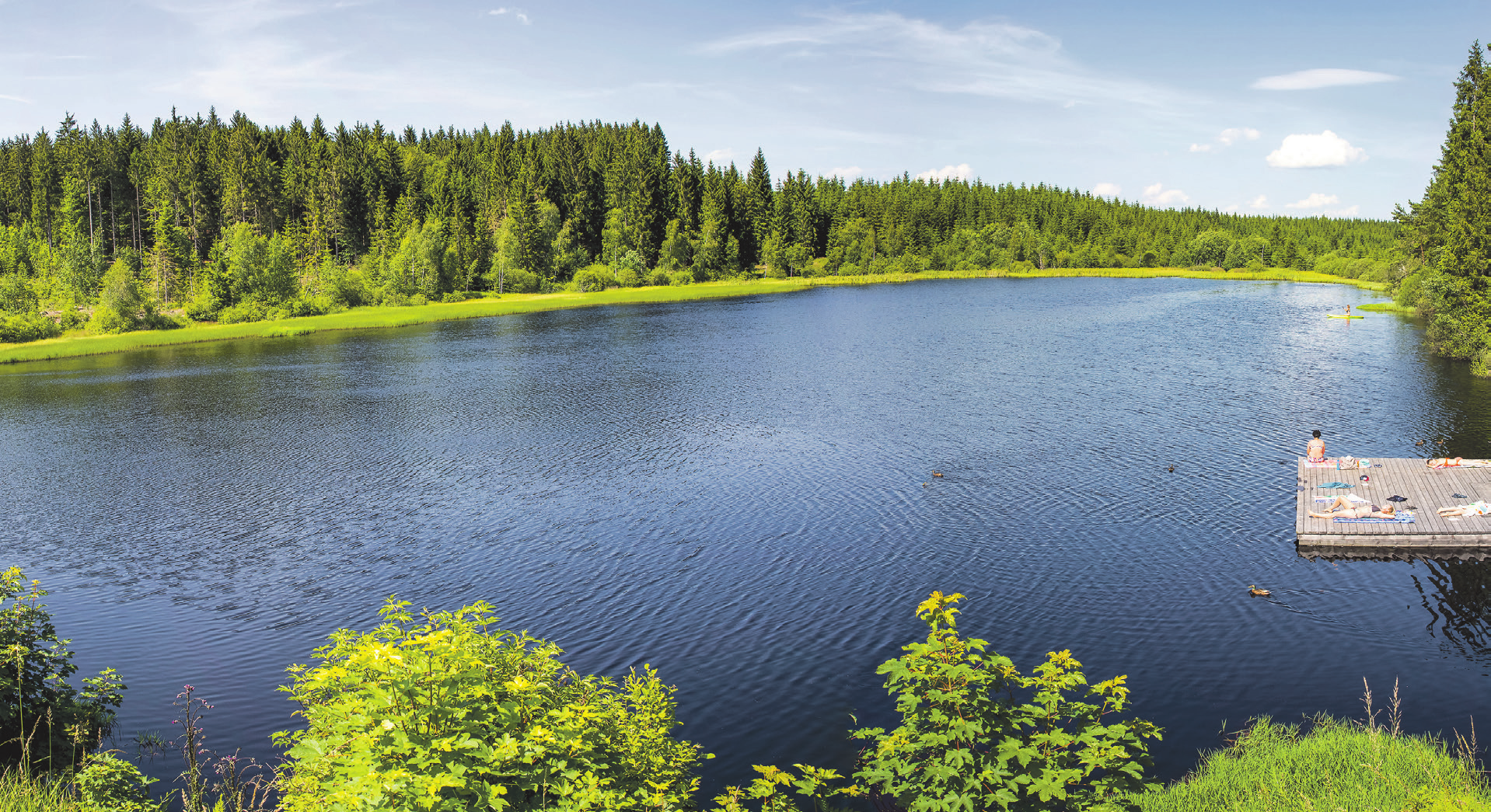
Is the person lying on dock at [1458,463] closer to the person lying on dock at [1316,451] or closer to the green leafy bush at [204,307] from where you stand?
the person lying on dock at [1316,451]

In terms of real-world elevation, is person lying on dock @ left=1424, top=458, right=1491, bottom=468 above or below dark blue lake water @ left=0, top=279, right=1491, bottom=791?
above

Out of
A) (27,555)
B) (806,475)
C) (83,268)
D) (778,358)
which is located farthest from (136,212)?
(806,475)

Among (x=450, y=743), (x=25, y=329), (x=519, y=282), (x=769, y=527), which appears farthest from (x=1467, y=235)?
(x=25, y=329)

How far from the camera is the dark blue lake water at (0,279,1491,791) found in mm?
21375

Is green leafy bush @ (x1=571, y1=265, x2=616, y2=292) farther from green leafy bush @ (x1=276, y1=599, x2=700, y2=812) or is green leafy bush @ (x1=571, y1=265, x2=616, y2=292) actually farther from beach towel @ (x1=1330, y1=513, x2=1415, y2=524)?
green leafy bush @ (x1=276, y1=599, x2=700, y2=812)

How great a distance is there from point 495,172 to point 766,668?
15752cm

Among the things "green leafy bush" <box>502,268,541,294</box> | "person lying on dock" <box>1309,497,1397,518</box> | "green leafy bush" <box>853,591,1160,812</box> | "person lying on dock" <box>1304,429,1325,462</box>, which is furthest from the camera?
"green leafy bush" <box>502,268,541,294</box>

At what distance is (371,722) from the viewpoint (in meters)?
9.73

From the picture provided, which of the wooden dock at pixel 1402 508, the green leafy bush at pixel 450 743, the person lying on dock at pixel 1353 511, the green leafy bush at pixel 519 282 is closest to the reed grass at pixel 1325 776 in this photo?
the green leafy bush at pixel 450 743

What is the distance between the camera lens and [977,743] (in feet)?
41.2

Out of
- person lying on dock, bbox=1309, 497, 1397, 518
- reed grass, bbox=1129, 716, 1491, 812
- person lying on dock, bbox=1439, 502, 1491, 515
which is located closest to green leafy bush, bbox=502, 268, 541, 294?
person lying on dock, bbox=1309, 497, 1397, 518

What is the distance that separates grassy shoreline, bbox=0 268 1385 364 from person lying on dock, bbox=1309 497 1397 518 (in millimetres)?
111109

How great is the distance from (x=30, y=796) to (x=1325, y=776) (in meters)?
19.8

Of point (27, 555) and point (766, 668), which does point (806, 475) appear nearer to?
point (766, 668)
